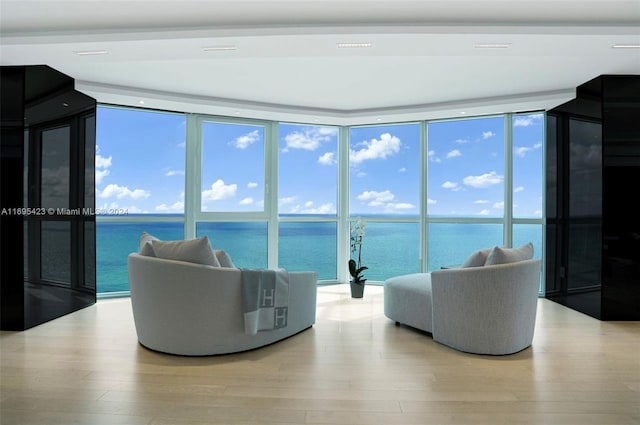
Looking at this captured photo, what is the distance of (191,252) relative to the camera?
3133mm

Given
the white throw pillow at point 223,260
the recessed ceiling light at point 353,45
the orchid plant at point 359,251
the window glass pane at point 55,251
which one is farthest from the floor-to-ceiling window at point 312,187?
A: the recessed ceiling light at point 353,45

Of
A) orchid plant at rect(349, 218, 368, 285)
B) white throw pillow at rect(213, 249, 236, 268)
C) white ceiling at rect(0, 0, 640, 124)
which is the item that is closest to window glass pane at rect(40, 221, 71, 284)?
white ceiling at rect(0, 0, 640, 124)

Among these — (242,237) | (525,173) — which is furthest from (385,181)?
(242,237)

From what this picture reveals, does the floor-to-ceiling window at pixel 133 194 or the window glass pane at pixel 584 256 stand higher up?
the floor-to-ceiling window at pixel 133 194

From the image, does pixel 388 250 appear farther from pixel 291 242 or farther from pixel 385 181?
pixel 291 242

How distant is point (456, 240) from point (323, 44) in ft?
15.5

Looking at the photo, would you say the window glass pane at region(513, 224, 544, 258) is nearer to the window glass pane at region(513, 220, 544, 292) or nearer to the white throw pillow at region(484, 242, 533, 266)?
the window glass pane at region(513, 220, 544, 292)

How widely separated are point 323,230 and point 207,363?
3.76 m

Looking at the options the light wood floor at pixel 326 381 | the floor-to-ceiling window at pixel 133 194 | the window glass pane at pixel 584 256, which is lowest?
the light wood floor at pixel 326 381

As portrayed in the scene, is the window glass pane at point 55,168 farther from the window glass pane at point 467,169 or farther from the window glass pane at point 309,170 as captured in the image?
the window glass pane at point 467,169

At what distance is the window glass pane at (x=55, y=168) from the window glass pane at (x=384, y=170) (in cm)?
396

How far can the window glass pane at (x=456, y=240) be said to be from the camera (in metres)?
5.97

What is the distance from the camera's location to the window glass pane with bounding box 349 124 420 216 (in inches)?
255

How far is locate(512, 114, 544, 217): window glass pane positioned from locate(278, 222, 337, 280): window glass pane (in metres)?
2.84
